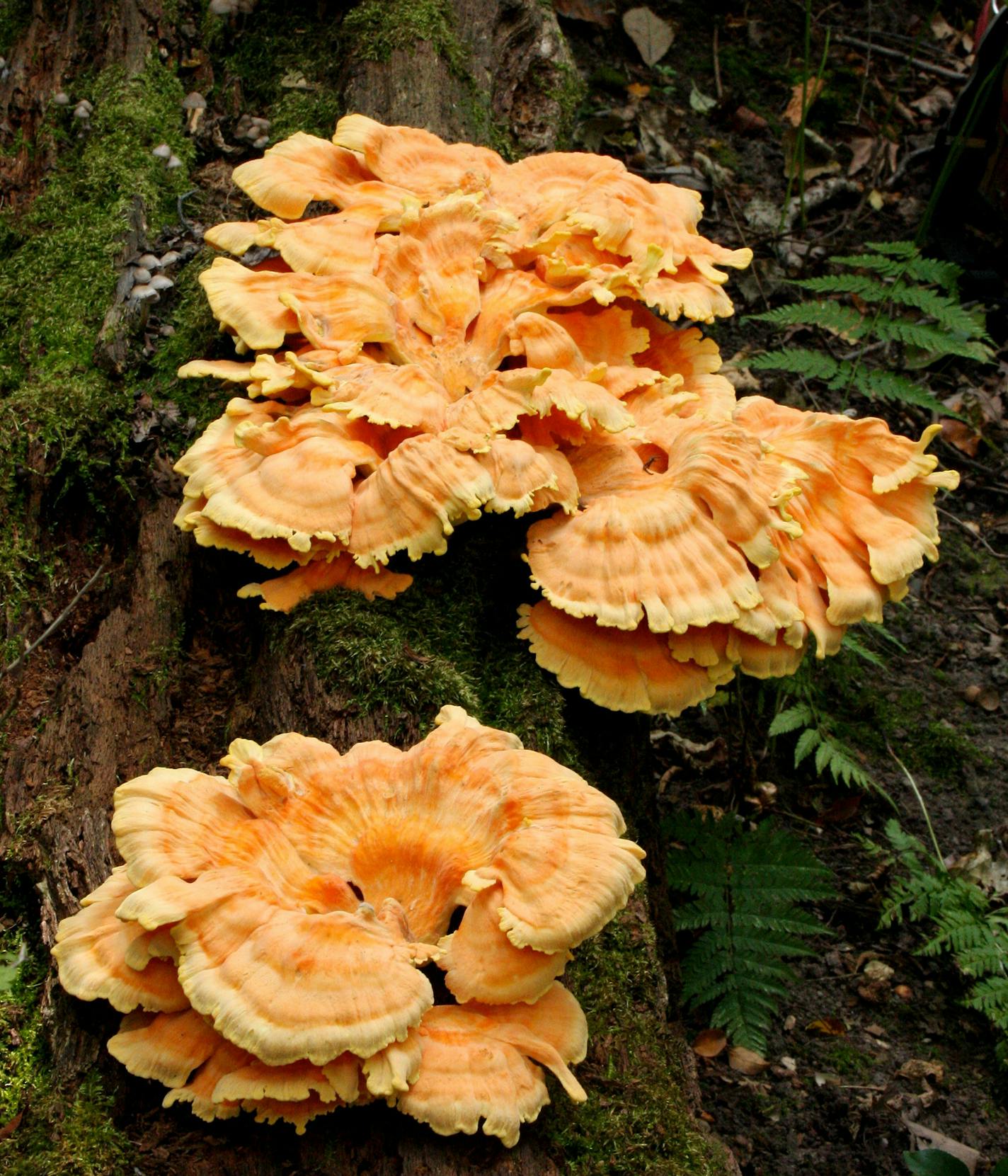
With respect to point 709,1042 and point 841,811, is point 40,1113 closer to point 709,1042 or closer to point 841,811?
point 709,1042

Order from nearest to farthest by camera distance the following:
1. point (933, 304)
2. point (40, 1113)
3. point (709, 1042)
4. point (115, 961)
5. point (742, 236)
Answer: point (115, 961) < point (40, 1113) < point (709, 1042) < point (933, 304) < point (742, 236)

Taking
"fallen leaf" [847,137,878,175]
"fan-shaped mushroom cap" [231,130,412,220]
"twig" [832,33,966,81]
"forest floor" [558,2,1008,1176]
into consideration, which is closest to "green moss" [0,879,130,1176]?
"forest floor" [558,2,1008,1176]

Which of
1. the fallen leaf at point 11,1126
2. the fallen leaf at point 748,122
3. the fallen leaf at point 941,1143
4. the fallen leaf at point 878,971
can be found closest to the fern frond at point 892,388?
the fallen leaf at point 878,971

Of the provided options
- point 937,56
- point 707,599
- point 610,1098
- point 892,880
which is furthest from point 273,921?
point 937,56

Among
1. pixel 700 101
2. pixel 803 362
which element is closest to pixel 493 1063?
pixel 803 362

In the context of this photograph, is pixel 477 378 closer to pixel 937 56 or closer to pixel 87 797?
pixel 87 797

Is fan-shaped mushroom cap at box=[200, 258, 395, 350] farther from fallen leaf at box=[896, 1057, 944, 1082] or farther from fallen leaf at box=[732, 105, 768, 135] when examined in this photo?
fallen leaf at box=[732, 105, 768, 135]
